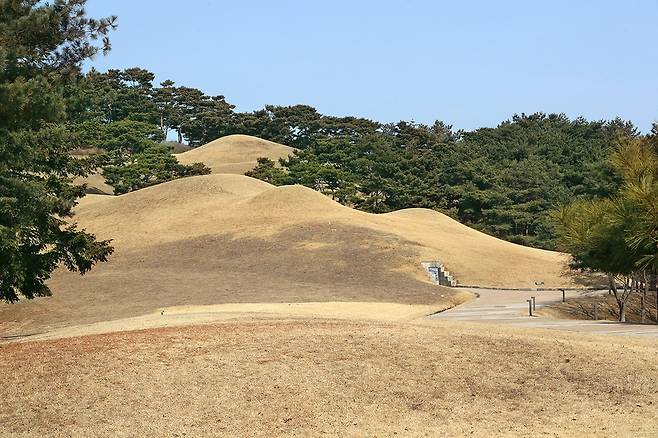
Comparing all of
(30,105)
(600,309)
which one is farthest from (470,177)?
(30,105)

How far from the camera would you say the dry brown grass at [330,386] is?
1102 cm

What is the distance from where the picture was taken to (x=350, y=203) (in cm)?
8075

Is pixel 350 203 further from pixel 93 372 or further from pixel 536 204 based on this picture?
pixel 93 372

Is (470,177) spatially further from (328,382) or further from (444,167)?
(328,382)

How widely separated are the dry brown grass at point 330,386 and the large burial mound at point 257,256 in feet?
59.9

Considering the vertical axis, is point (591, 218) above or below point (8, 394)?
above

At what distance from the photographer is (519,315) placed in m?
29.3

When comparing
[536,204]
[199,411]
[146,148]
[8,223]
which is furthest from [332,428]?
[146,148]

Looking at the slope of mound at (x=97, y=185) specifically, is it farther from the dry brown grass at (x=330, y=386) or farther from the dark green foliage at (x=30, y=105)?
the dry brown grass at (x=330, y=386)

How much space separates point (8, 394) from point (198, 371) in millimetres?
2812

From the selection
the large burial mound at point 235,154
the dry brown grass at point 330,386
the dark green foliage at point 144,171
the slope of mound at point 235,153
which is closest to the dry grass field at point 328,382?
the dry brown grass at point 330,386

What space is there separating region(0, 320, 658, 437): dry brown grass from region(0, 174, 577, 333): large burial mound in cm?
1827

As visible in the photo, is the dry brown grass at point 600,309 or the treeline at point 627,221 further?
the dry brown grass at point 600,309

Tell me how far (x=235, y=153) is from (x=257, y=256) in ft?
216
